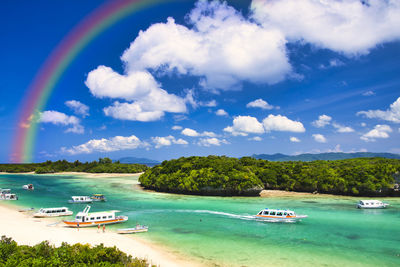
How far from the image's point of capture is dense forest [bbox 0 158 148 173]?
16425 cm

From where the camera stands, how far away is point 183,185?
6700cm

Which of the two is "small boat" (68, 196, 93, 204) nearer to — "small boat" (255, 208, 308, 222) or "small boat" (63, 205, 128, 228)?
"small boat" (63, 205, 128, 228)

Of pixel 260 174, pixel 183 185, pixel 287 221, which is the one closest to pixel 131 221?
pixel 287 221

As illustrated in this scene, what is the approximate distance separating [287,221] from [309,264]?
16960mm

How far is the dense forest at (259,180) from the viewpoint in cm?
6444

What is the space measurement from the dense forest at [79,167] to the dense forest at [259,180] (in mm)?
90764

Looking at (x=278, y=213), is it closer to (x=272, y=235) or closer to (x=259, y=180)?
(x=272, y=235)

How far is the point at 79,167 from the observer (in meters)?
179

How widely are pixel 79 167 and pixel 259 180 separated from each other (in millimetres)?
148274

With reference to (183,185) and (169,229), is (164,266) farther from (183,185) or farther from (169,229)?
(183,185)

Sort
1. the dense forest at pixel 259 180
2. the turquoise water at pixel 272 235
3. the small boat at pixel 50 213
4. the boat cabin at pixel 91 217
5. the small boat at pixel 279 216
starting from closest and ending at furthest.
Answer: the turquoise water at pixel 272 235 < the boat cabin at pixel 91 217 < the small boat at pixel 279 216 < the small boat at pixel 50 213 < the dense forest at pixel 259 180

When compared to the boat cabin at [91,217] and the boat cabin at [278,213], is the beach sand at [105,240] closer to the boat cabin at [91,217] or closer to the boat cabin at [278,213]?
the boat cabin at [91,217]

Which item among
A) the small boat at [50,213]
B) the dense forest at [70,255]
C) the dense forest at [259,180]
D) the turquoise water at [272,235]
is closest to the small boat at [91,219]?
the turquoise water at [272,235]

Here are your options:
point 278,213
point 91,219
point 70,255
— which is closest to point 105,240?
point 91,219
